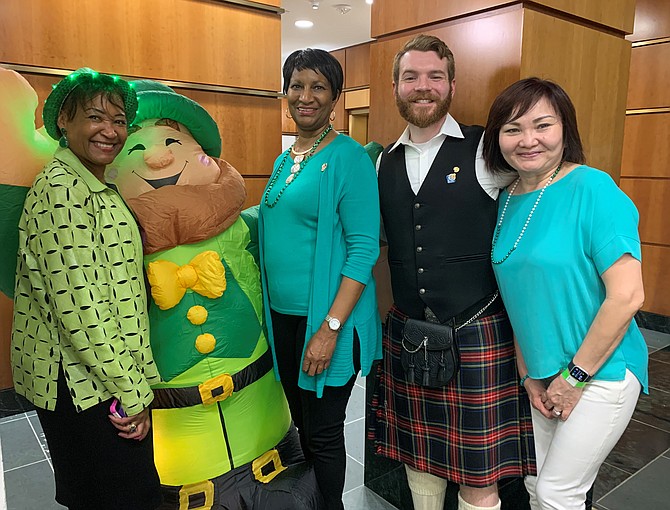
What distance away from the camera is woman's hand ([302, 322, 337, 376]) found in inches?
59.4

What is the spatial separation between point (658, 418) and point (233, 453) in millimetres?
2450

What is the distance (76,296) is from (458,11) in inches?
55.4

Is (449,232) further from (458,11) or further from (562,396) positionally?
(458,11)

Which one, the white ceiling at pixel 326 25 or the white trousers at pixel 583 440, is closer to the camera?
the white trousers at pixel 583 440

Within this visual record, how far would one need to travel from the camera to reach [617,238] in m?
1.23

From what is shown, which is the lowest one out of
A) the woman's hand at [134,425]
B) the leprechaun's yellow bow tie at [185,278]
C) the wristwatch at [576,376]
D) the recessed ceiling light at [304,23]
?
the woman's hand at [134,425]

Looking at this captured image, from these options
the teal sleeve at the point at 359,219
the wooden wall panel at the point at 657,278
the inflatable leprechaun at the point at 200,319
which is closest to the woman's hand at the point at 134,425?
the inflatable leprechaun at the point at 200,319

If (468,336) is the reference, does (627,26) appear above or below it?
above

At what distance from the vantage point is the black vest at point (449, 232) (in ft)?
4.92

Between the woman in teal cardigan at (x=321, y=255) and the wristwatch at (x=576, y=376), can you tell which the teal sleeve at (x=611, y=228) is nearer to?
the wristwatch at (x=576, y=376)

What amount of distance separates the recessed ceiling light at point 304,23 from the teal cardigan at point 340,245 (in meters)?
4.89

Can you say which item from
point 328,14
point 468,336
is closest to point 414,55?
point 468,336

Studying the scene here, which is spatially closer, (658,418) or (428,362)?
(428,362)

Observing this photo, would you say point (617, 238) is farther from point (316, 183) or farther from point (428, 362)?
point (316, 183)
